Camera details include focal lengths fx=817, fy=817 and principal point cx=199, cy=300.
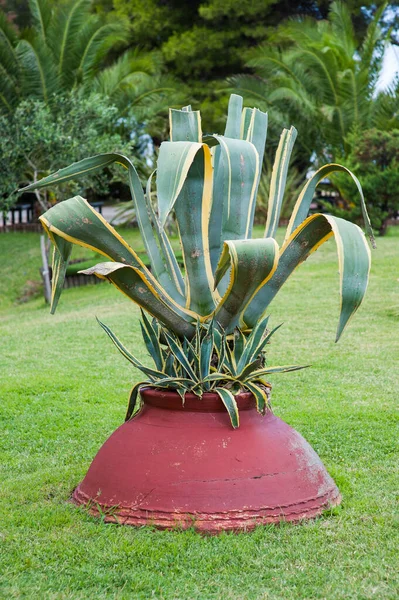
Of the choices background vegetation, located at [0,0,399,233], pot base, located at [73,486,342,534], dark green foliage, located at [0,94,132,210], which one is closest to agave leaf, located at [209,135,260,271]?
pot base, located at [73,486,342,534]

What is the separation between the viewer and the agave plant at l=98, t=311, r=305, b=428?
141 inches

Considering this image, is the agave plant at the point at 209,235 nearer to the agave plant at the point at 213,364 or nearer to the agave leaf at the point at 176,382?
the agave plant at the point at 213,364

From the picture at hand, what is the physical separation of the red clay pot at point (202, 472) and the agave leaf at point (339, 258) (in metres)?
0.49

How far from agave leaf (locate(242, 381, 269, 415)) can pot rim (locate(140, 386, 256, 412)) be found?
0.02 meters

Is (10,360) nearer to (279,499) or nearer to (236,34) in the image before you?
(279,499)

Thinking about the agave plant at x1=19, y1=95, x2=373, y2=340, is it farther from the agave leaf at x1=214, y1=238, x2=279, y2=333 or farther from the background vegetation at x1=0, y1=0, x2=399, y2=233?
the background vegetation at x1=0, y1=0, x2=399, y2=233

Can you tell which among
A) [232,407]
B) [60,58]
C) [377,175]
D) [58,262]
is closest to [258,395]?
[232,407]

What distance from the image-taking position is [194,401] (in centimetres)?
356

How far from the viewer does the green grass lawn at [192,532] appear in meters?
2.94

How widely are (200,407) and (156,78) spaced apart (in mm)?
20190

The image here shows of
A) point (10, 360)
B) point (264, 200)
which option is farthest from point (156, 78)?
point (10, 360)

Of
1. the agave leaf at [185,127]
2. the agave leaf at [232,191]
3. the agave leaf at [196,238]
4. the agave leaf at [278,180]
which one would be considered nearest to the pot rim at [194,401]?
the agave leaf at [196,238]

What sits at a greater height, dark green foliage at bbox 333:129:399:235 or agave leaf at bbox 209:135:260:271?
agave leaf at bbox 209:135:260:271

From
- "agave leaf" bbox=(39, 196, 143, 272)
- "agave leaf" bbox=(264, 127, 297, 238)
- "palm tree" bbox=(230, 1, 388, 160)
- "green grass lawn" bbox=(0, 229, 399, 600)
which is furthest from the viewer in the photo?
"palm tree" bbox=(230, 1, 388, 160)
